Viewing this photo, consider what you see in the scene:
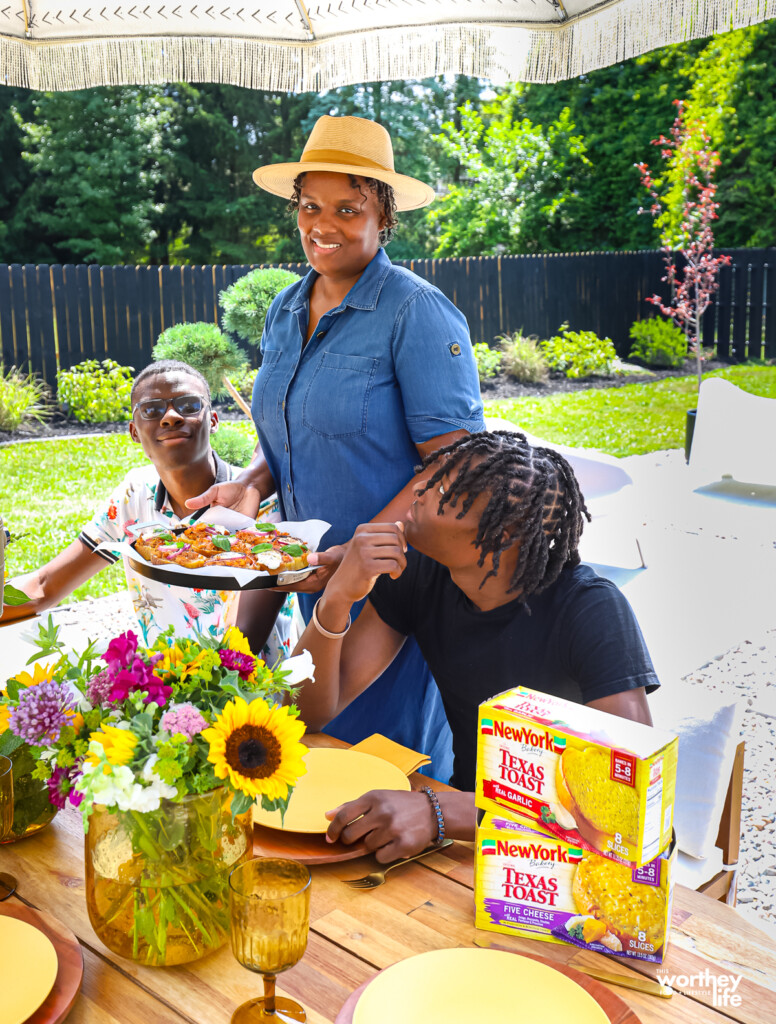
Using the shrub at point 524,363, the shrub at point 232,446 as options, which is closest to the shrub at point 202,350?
the shrub at point 232,446

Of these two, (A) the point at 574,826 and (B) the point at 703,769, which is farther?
(B) the point at 703,769

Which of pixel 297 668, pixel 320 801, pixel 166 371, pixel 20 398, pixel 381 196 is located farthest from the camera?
pixel 20 398

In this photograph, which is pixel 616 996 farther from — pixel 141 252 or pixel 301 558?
pixel 141 252

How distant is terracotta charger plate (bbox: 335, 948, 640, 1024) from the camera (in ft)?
3.32

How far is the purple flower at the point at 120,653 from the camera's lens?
110cm

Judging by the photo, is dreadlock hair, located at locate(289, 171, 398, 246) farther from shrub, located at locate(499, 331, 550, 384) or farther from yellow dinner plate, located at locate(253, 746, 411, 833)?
shrub, located at locate(499, 331, 550, 384)

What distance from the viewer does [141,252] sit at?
1616 centimetres

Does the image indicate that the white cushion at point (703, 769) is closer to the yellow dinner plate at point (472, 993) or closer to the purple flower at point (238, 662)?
the yellow dinner plate at point (472, 993)

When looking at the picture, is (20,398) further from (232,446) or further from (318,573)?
(318,573)

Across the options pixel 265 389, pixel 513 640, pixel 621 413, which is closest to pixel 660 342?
pixel 621 413

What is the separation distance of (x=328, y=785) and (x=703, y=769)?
34.5 inches

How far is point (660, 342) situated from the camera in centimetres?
1285

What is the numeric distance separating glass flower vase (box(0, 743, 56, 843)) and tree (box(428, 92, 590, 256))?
15.7 meters

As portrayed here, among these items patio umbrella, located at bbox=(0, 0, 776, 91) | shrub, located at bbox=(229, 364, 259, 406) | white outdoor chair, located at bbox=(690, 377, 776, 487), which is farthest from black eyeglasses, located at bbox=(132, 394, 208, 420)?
shrub, located at bbox=(229, 364, 259, 406)
